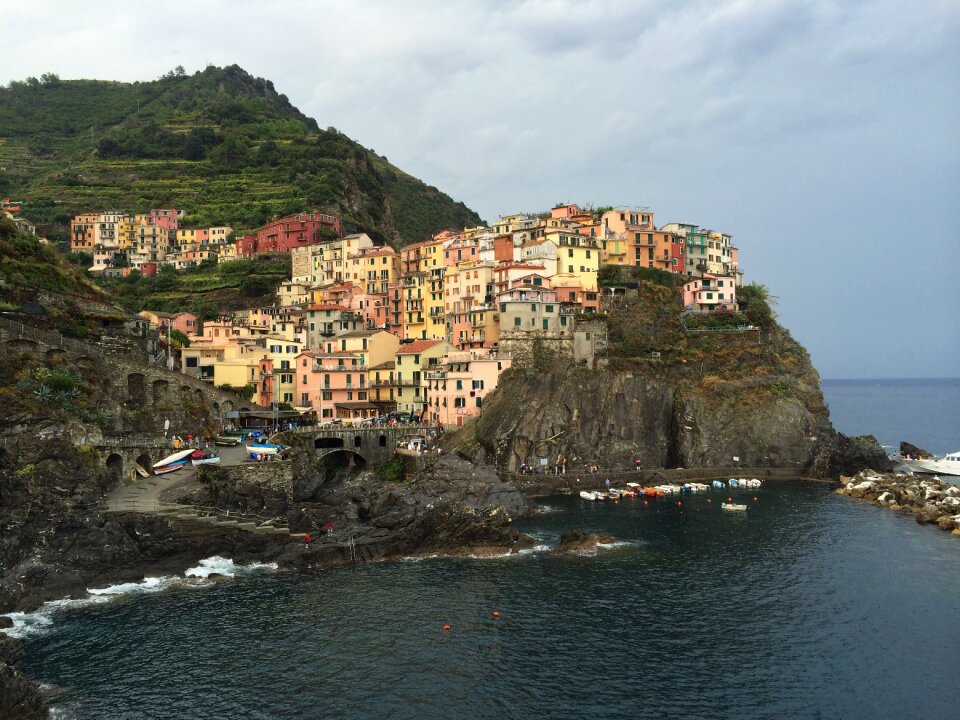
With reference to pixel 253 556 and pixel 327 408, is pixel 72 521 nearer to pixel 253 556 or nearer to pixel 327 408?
pixel 253 556

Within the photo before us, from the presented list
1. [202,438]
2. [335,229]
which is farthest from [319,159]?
[202,438]

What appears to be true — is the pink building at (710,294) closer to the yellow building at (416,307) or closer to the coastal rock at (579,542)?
the yellow building at (416,307)

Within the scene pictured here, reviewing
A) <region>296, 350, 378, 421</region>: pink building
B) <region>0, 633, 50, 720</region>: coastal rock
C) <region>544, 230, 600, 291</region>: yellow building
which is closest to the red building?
<region>296, 350, 378, 421</region>: pink building

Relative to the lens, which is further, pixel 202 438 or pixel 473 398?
pixel 473 398

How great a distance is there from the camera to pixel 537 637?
3859cm

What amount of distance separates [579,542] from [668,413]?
33.6 metres

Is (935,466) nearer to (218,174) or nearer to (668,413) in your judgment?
(668,413)

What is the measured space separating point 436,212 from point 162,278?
259 feet

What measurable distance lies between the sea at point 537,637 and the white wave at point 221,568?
23 centimetres

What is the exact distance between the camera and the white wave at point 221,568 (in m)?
46.8

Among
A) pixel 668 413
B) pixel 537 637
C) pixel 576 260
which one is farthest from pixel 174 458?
pixel 576 260

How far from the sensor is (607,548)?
178 feet

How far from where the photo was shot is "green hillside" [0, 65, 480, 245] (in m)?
142

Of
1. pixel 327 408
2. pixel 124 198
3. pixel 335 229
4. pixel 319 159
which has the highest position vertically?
pixel 319 159
